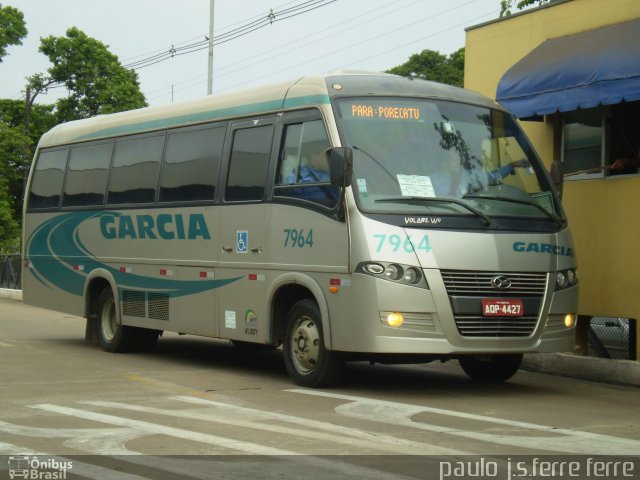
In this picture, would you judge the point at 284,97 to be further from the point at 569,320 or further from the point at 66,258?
the point at 66,258

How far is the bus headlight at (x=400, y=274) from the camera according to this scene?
10766mm

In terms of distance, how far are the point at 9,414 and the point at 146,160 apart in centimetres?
629

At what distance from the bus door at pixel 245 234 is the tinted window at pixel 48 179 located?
5.03 meters

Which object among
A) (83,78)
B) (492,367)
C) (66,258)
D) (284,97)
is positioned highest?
(83,78)

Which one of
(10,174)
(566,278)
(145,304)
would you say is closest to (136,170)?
(145,304)

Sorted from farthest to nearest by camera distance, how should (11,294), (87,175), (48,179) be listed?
(11,294) < (48,179) < (87,175)

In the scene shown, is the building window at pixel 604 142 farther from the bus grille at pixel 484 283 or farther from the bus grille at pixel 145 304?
the bus grille at pixel 145 304

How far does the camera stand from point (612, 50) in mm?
13906

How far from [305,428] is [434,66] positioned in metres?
61.4

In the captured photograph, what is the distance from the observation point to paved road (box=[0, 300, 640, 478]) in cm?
753

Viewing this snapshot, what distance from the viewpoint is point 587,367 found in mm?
13484

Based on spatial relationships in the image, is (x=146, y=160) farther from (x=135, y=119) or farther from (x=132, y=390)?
(x=132, y=390)

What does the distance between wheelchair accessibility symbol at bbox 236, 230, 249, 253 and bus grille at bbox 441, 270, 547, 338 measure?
9.19 ft

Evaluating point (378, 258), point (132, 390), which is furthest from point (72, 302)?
point (378, 258)
